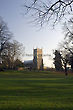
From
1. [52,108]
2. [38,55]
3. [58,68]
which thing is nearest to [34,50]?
[38,55]

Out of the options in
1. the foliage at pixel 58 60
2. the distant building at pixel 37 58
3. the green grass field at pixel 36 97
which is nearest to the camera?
the green grass field at pixel 36 97

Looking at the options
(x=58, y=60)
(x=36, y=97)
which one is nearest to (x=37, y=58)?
(x=58, y=60)

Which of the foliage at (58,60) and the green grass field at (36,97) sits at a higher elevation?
the foliage at (58,60)

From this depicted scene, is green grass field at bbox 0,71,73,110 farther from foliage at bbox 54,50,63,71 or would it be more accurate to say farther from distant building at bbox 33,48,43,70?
distant building at bbox 33,48,43,70

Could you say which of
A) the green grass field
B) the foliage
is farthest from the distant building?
the green grass field

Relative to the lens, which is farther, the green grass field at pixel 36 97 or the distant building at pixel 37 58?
the distant building at pixel 37 58

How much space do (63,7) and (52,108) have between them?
4.68m

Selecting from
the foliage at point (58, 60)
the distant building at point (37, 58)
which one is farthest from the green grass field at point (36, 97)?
the distant building at point (37, 58)

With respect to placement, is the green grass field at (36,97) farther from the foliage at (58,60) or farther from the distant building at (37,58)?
the distant building at (37,58)

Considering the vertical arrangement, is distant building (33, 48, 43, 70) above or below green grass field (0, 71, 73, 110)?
above

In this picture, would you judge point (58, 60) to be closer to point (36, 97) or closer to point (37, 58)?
point (37, 58)

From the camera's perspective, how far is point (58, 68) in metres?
81.8

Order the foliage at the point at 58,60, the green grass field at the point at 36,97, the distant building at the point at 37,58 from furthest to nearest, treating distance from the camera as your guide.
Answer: the distant building at the point at 37,58 < the foliage at the point at 58,60 < the green grass field at the point at 36,97

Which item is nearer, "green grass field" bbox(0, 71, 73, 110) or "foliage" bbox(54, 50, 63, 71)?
"green grass field" bbox(0, 71, 73, 110)
